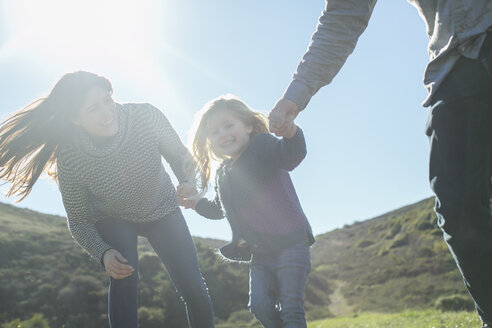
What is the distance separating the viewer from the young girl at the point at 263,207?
279cm

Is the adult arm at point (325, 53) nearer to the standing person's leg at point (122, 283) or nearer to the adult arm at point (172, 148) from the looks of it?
the adult arm at point (172, 148)

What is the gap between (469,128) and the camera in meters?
1.93

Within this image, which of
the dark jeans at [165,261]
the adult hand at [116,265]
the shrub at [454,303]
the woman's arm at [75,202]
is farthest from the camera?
the shrub at [454,303]

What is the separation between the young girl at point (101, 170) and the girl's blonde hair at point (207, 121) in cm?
37

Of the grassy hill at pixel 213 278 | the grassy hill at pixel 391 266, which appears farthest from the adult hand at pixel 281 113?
the grassy hill at pixel 391 266

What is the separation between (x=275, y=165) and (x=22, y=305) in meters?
16.2

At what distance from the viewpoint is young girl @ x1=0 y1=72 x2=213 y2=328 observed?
10.8 feet

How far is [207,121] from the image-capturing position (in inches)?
133

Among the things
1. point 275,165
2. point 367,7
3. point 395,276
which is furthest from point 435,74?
point 395,276

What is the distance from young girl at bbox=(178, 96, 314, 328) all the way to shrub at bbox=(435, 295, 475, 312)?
66.1 feet

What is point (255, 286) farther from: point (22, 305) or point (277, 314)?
point (22, 305)

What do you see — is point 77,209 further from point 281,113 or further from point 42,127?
point 281,113

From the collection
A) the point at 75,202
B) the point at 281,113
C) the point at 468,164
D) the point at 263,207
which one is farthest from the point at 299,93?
the point at 75,202

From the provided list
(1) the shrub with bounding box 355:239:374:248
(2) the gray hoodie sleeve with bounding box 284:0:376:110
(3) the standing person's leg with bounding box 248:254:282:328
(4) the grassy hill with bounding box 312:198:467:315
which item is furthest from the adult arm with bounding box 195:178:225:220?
(1) the shrub with bounding box 355:239:374:248
